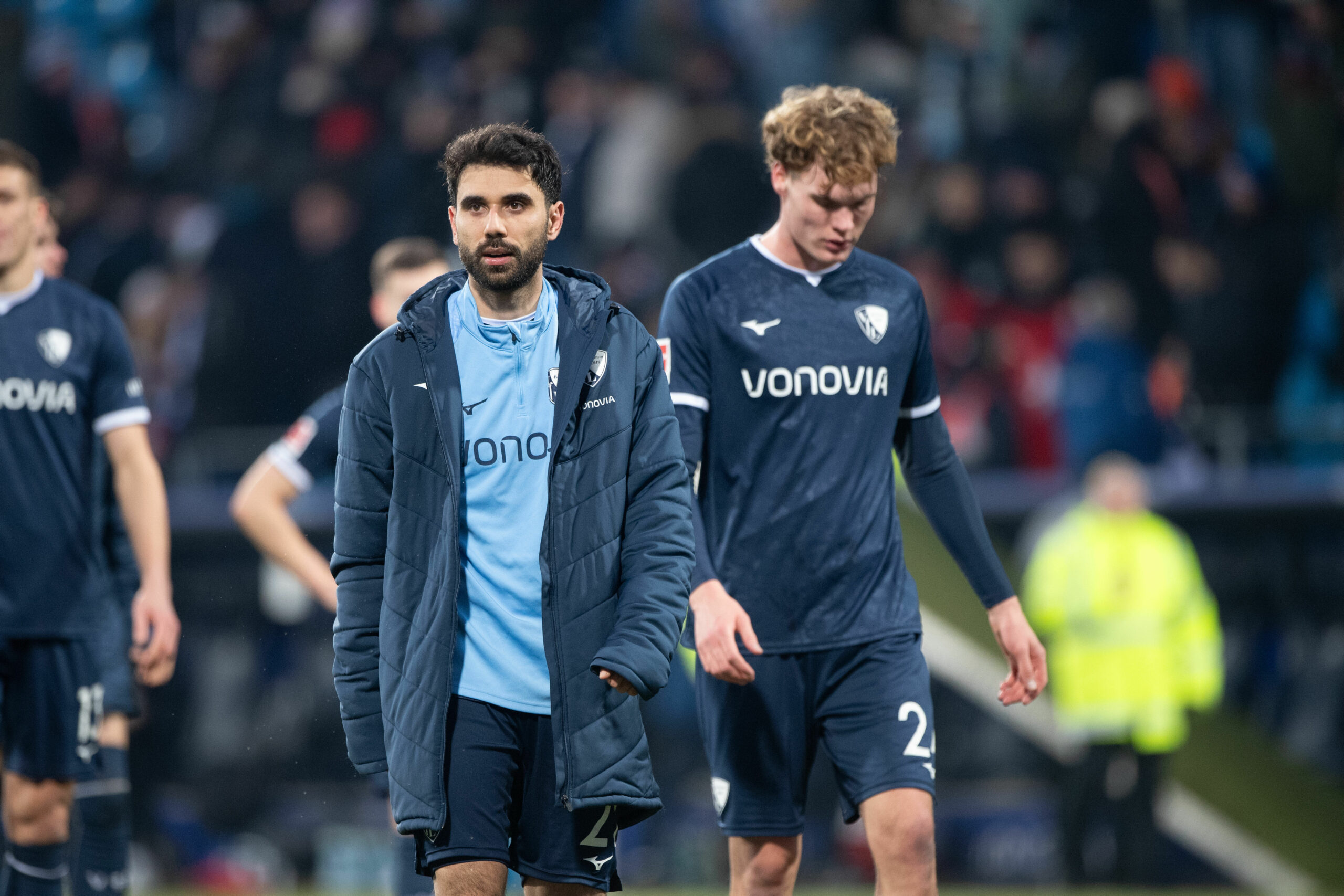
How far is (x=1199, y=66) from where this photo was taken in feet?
38.8

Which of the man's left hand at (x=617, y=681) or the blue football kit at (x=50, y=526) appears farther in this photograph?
the blue football kit at (x=50, y=526)

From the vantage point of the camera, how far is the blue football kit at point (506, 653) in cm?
338

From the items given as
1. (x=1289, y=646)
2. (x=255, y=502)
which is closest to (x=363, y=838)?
(x=255, y=502)

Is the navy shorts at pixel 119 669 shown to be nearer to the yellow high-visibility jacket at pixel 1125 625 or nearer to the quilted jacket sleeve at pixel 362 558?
the quilted jacket sleeve at pixel 362 558

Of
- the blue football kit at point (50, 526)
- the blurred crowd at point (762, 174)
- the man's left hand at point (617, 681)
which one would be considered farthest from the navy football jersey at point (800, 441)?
the blurred crowd at point (762, 174)

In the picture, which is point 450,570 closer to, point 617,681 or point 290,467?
point 617,681

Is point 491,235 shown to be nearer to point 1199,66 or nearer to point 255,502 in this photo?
point 255,502

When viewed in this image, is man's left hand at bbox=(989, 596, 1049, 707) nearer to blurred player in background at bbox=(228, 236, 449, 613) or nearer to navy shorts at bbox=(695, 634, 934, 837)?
navy shorts at bbox=(695, 634, 934, 837)

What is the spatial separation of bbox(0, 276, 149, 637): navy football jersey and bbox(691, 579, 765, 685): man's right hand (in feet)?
7.45

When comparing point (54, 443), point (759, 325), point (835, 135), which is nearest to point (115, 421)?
point (54, 443)

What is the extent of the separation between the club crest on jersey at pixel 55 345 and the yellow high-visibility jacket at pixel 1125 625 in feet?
18.8

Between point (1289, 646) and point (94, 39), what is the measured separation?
997cm

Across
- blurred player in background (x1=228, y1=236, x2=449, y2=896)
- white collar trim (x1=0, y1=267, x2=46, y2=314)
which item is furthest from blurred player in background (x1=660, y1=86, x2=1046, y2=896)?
white collar trim (x1=0, y1=267, x2=46, y2=314)

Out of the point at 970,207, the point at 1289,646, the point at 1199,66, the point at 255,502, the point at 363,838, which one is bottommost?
the point at 363,838
